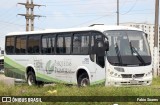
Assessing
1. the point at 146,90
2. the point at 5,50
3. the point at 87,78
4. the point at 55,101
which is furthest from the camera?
the point at 5,50

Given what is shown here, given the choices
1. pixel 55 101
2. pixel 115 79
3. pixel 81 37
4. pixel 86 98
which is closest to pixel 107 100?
pixel 86 98

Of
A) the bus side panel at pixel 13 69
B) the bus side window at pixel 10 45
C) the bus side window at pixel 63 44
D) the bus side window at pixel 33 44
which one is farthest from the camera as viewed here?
the bus side window at pixel 10 45

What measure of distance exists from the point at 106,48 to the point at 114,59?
568 millimetres

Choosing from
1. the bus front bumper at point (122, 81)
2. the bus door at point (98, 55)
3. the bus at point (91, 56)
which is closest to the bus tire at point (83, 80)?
the bus at point (91, 56)

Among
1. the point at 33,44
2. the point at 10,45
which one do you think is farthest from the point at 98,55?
the point at 10,45

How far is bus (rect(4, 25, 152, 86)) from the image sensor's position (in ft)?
53.1

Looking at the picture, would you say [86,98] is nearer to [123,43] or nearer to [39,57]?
[123,43]

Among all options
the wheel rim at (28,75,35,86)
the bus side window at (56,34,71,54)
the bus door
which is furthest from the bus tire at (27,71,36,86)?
the bus door

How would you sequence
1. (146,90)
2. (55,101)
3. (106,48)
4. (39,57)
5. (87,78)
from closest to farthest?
(55,101)
(146,90)
(106,48)
(87,78)
(39,57)

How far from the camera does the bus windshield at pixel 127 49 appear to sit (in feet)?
53.2

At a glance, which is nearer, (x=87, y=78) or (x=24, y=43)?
(x=87, y=78)

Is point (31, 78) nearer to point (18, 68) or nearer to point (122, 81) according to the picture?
point (18, 68)

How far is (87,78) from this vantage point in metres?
17.1

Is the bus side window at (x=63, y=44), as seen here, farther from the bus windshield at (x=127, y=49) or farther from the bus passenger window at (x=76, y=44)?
the bus windshield at (x=127, y=49)
